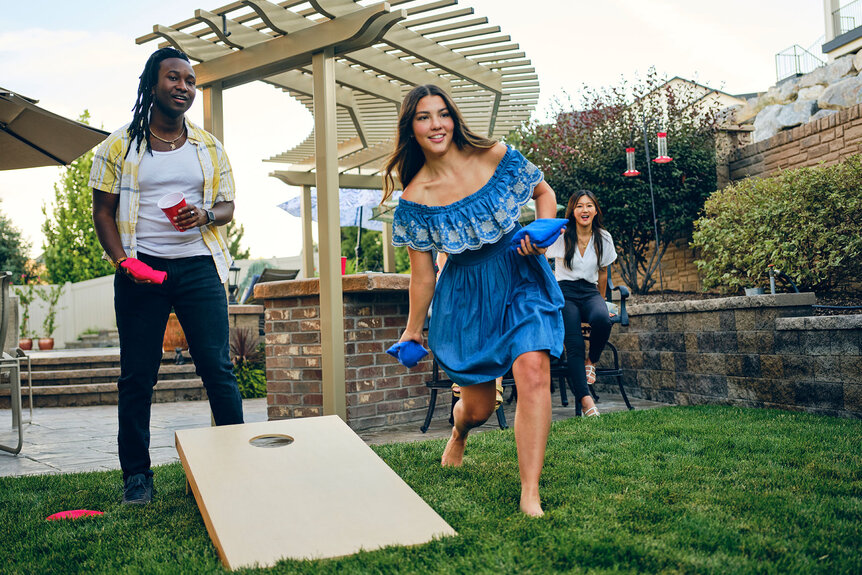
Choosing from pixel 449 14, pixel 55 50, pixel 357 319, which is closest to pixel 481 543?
pixel 357 319

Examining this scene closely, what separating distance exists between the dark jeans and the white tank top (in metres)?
0.04

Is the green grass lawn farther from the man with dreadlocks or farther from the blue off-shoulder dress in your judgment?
the blue off-shoulder dress

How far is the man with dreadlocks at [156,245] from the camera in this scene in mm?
2852

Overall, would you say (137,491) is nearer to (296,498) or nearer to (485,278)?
(296,498)

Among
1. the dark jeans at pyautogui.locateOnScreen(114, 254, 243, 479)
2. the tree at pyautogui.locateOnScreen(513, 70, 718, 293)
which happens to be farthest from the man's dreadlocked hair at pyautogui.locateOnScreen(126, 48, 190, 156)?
the tree at pyautogui.locateOnScreen(513, 70, 718, 293)

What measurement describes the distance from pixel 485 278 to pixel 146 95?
5.67 ft

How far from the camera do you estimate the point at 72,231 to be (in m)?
18.9

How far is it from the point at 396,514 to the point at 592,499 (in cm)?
80

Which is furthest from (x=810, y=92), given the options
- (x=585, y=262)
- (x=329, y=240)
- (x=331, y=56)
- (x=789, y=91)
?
(x=329, y=240)

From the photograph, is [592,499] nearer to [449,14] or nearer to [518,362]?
[518,362]

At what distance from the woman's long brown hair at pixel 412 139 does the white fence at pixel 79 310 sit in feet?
61.2

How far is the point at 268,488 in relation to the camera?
2.30 m

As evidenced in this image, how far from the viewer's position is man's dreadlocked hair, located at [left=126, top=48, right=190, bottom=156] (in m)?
2.94

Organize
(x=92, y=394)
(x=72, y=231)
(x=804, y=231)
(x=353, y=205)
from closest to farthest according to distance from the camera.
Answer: (x=804, y=231), (x=92, y=394), (x=353, y=205), (x=72, y=231)
